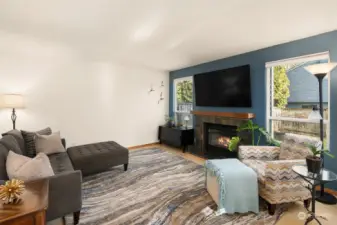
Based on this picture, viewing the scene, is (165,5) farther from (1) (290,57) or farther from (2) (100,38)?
(1) (290,57)

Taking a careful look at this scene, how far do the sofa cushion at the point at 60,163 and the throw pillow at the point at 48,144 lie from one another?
0.30ft

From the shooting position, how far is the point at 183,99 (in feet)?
18.4

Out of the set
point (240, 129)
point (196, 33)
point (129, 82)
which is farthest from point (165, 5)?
point (129, 82)

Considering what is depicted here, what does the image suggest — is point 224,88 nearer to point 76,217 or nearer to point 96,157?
point 96,157

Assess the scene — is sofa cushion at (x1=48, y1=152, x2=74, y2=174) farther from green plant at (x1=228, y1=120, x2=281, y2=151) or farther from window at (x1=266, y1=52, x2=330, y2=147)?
window at (x1=266, y1=52, x2=330, y2=147)

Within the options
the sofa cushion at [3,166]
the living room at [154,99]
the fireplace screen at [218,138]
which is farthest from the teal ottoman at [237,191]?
the sofa cushion at [3,166]

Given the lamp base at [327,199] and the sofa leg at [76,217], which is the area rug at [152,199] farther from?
the lamp base at [327,199]

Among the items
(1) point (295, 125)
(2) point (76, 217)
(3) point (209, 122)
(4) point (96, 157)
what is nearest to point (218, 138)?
(3) point (209, 122)

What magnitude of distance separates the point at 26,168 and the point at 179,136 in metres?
3.55

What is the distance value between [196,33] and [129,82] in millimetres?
2854

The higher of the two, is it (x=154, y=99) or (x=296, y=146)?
(x=154, y=99)

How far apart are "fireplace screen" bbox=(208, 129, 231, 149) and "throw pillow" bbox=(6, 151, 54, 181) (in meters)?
3.49

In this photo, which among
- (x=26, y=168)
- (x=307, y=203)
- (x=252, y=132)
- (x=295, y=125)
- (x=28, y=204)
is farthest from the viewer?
(x=252, y=132)

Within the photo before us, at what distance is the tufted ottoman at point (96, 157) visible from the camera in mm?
3000
